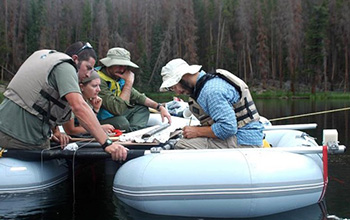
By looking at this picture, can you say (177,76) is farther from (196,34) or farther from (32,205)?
(196,34)

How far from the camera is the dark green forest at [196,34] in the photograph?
103 ft

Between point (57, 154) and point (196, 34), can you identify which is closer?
point (57, 154)

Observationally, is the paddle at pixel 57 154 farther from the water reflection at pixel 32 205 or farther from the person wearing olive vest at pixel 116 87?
the person wearing olive vest at pixel 116 87

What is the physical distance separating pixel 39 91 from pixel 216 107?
4.42ft

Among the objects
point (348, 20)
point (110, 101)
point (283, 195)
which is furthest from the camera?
point (348, 20)

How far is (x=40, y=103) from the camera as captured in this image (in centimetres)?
360

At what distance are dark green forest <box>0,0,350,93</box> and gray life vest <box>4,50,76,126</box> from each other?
27.2 meters

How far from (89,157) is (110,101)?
1.12 m

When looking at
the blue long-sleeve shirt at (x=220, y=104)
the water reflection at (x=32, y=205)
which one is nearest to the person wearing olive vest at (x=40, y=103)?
the water reflection at (x=32, y=205)

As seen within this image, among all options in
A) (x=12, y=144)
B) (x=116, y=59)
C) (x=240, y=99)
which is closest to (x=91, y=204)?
(x=12, y=144)

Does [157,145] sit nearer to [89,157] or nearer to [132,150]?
[132,150]

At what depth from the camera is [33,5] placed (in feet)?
112

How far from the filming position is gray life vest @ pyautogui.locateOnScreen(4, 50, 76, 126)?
11.7ft

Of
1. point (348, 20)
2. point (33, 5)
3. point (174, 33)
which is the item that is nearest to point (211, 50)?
point (174, 33)
